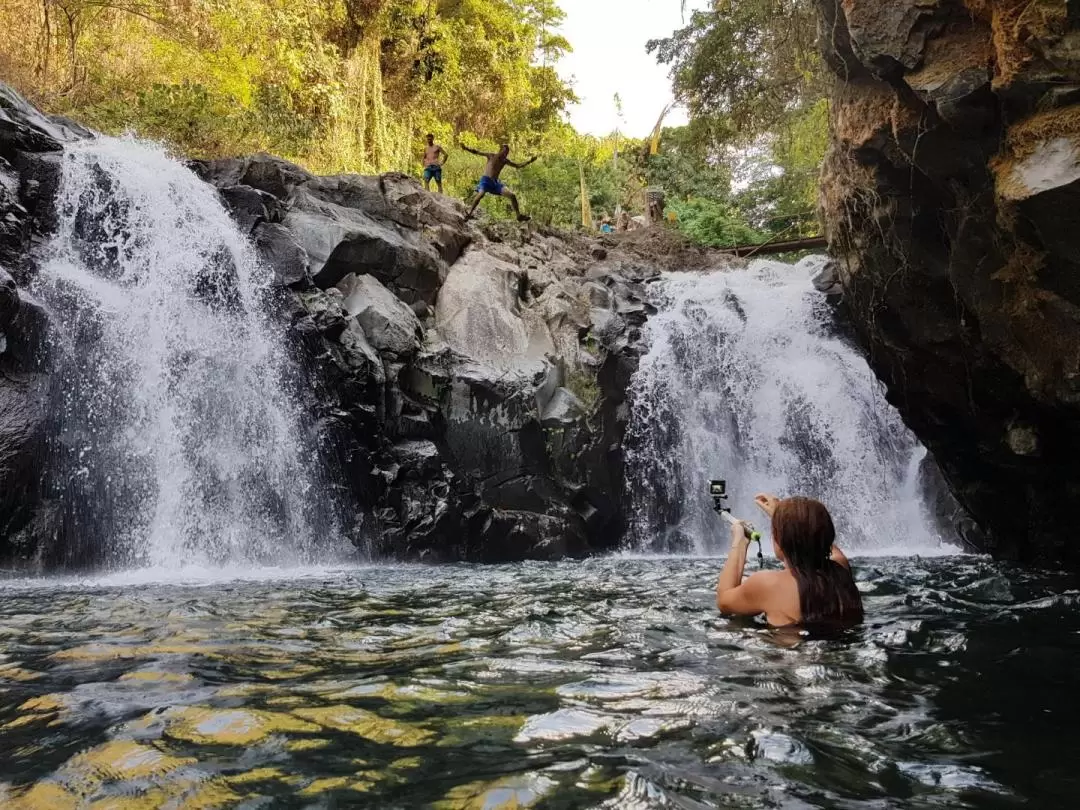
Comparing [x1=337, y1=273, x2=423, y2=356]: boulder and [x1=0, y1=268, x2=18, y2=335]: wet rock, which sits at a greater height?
[x1=337, y1=273, x2=423, y2=356]: boulder

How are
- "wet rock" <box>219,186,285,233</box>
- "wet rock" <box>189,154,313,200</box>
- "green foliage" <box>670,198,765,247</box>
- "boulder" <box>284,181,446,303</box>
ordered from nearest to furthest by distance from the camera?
"wet rock" <box>219,186,285,233</box> → "boulder" <box>284,181,446,303</box> → "wet rock" <box>189,154,313,200</box> → "green foliage" <box>670,198,765,247</box>

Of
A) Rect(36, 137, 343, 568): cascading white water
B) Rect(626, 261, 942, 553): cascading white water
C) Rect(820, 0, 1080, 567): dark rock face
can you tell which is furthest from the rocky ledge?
Rect(820, 0, 1080, 567): dark rock face

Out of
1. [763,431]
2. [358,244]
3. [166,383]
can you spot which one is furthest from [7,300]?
[763,431]

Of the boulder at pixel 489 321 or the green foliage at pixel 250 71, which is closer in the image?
the boulder at pixel 489 321

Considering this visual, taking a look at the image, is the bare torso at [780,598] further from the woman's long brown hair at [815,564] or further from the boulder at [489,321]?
the boulder at [489,321]

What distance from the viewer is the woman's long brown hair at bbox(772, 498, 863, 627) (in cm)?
464

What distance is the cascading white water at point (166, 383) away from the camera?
11336mm

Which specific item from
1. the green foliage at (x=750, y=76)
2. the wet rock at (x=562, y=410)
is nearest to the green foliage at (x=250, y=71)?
the wet rock at (x=562, y=410)

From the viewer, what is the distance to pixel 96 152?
44.7 feet

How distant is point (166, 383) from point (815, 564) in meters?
10.9

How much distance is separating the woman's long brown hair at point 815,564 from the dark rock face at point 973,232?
9.99ft

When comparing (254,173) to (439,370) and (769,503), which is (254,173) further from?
(769,503)

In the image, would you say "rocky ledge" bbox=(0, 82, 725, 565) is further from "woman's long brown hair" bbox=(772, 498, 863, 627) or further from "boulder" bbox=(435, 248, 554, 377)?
"woman's long brown hair" bbox=(772, 498, 863, 627)

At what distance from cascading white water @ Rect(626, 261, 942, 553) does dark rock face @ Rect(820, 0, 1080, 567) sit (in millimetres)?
4840
